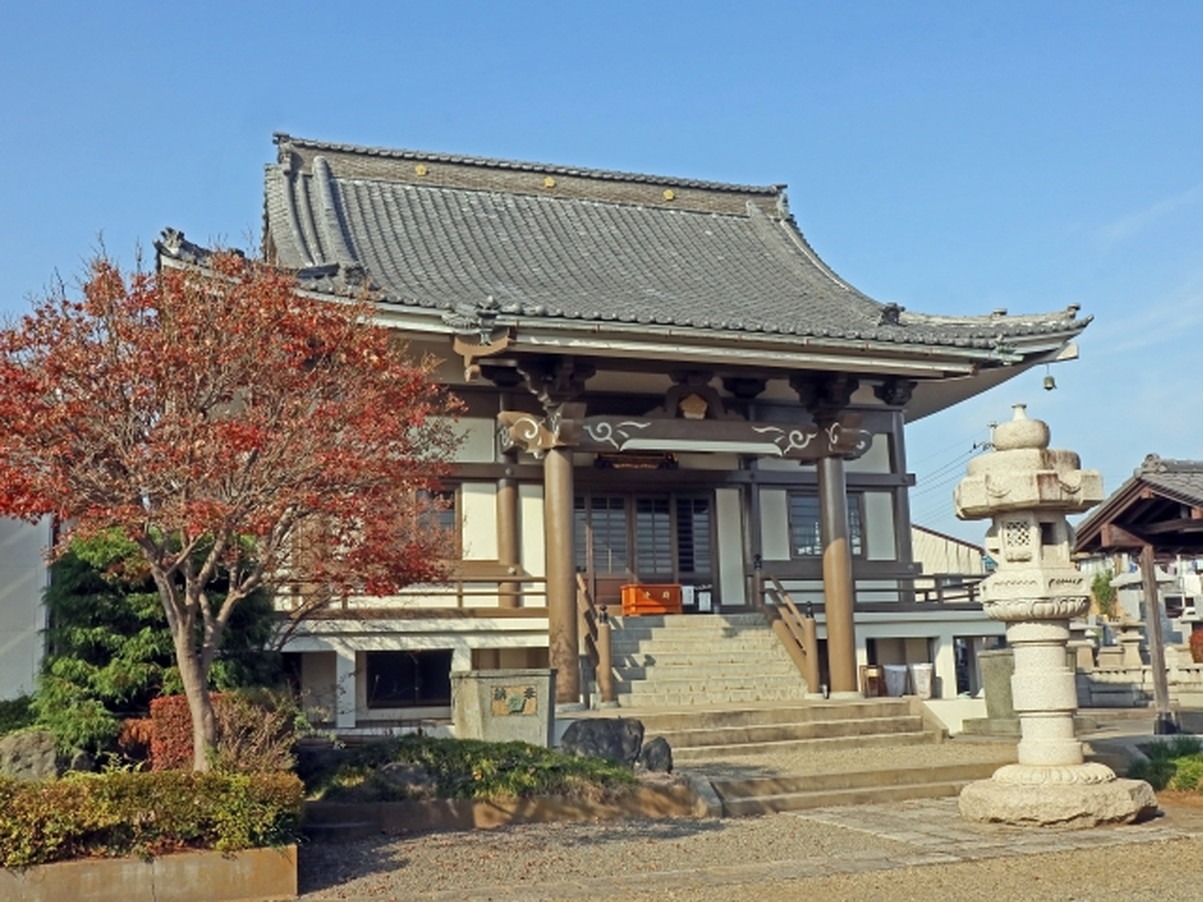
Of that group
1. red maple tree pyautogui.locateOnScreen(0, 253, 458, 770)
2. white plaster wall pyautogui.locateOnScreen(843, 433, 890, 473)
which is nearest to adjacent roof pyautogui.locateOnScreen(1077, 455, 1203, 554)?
white plaster wall pyautogui.locateOnScreen(843, 433, 890, 473)

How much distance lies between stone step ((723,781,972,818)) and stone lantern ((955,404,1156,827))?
4.59ft

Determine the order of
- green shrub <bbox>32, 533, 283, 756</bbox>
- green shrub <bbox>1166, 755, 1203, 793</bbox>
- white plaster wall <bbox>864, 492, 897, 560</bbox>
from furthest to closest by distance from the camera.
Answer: white plaster wall <bbox>864, 492, 897, 560</bbox>
green shrub <bbox>1166, 755, 1203, 793</bbox>
green shrub <bbox>32, 533, 283, 756</bbox>

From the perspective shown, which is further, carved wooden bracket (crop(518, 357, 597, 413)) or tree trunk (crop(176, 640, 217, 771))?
carved wooden bracket (crop(518, 357, 597, 413))

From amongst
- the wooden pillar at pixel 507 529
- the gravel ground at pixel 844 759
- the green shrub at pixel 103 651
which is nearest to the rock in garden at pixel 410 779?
the green shrub at pixel 103 651

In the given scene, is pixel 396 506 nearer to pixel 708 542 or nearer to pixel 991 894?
pixel 991 894

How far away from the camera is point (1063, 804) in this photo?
387 inches

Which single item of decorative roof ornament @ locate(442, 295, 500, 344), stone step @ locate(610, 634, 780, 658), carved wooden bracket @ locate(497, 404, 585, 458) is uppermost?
decorative roof ornament @ locate(442, 295, 500, 344)

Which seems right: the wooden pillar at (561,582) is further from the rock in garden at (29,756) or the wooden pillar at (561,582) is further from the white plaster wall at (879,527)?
the white plaster wall at (879,527)

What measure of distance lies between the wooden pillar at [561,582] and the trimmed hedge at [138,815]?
24.3 ft

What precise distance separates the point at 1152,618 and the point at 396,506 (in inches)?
541

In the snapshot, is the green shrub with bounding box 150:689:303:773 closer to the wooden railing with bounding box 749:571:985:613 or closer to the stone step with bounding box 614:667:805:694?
the stone step with bounding box 614:667:805:694

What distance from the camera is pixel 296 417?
8.36m

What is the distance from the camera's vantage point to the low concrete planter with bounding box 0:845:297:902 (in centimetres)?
729

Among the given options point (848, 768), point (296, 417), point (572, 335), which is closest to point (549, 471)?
point (572, 335)
